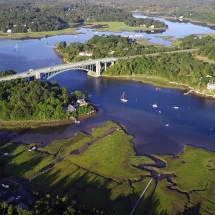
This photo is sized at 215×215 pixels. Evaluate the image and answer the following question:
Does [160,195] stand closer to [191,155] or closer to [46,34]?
[191,155]

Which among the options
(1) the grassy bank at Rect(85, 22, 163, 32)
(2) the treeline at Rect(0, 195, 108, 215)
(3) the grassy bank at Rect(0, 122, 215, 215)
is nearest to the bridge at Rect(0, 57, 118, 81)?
(3) the grassy bank at Rect(0, 122, 215, 215)

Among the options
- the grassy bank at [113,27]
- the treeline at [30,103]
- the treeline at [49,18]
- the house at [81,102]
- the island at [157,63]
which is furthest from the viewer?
the grassy bank at [113,27]

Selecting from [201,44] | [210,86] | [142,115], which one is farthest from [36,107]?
[201,44]

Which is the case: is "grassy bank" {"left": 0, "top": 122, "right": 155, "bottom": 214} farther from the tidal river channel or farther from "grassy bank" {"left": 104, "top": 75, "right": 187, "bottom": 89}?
"grassy bank" {"left": 104, "top": 75, "right": 187, "bottom": 89}

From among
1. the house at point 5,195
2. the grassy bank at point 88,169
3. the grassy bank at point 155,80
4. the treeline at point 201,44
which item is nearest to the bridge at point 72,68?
the grassy bank at point 155,80

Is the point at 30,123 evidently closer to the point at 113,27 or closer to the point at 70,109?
the point at 70,109

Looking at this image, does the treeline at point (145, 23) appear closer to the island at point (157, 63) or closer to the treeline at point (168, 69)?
the island at point (157, 63)
